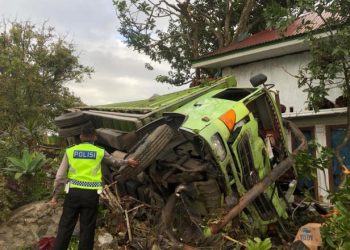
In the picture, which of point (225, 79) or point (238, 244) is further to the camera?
point (225, 79)

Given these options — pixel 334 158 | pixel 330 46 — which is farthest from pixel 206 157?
pixel 334 158

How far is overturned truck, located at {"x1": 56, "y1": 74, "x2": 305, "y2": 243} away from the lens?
5.48m

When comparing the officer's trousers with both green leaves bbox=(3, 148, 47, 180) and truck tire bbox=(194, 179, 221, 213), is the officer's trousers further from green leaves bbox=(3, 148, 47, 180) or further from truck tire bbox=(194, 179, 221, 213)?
green leaves bbox=(3, 148, 47, 180)

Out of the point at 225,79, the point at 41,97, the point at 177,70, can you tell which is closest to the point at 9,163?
the point at 225,79

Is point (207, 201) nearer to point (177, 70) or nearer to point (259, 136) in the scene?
point (259, 136)

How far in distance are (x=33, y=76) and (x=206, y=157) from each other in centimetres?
1887

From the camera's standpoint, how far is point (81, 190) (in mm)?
5238

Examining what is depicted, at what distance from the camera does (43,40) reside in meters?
26.7

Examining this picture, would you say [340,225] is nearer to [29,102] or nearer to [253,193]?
[253,193]

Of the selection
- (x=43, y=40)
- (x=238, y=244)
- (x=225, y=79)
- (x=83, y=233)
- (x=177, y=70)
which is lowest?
(x=238, y=244)

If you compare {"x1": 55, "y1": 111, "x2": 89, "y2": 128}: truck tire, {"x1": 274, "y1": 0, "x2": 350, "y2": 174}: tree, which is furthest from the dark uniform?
{"x1": 274, "y1": 0, "x2": 350, "y2": 174}: tree

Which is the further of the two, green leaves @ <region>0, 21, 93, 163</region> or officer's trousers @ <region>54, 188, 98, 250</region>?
green leaves @ <region>0, 21, 93, 163</region>

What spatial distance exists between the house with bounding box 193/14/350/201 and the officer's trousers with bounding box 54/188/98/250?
20.6 feet

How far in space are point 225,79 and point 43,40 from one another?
21.7m
